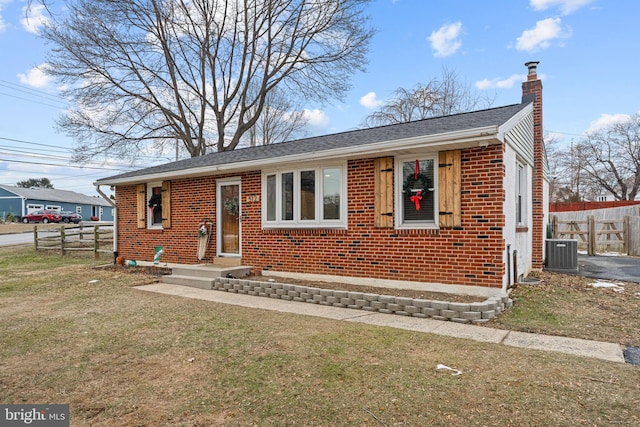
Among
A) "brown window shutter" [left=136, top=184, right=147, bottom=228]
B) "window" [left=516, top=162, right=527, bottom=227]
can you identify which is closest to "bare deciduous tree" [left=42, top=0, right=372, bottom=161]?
"brown window shutter" [left=136, top=184, right=147, bottom=228]

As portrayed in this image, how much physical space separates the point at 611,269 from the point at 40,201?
54113 mm

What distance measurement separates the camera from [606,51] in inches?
484

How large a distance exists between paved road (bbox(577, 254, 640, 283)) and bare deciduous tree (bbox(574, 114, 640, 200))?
1016 inches

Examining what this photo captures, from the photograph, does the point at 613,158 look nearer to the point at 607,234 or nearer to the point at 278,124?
the point at 607,234

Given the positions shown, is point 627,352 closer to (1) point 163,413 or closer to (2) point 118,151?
(1) point 163,413

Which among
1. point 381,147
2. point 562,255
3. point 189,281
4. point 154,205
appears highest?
point 381,147

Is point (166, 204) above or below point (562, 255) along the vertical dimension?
above

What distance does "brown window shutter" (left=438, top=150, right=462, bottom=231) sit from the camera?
638 centimetres

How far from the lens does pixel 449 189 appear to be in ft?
21.1

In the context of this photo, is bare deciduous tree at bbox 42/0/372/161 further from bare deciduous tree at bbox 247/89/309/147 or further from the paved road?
the paved road

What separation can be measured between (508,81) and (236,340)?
19.9 meters

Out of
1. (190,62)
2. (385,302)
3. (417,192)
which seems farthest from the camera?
(190,62)

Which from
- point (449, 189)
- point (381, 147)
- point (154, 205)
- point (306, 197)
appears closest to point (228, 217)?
point (306, 197)

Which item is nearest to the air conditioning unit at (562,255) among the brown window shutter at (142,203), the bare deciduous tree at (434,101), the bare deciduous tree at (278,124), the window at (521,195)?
the window at (521,195)
